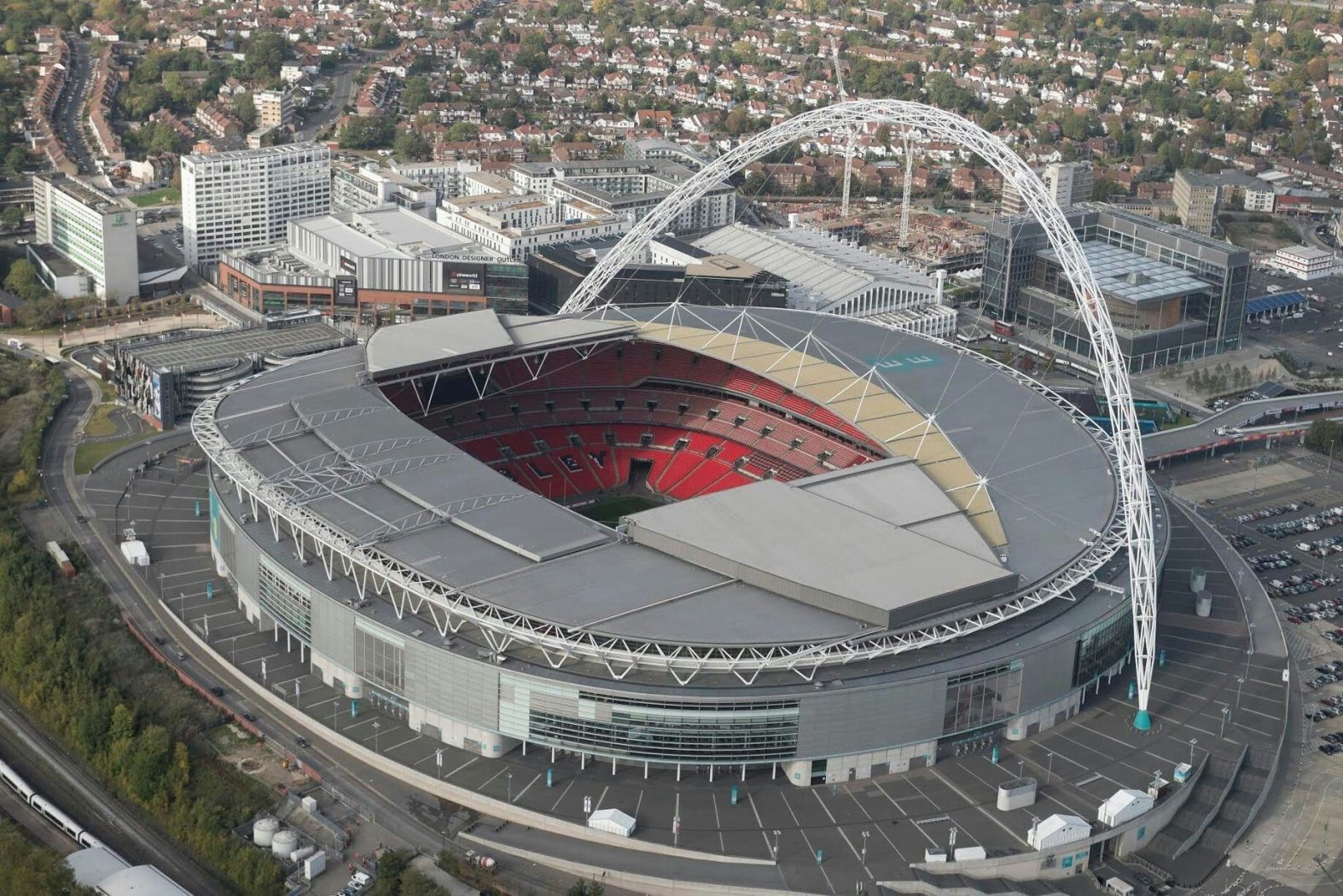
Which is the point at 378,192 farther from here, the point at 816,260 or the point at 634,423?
the point at 634,423

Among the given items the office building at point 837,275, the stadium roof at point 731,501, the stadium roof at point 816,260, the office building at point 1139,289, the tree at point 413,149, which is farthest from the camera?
the tree at point 413,149

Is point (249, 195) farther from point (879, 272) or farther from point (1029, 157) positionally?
point (1029, 157)

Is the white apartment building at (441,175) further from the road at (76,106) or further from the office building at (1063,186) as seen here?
the office building at (1063,186)

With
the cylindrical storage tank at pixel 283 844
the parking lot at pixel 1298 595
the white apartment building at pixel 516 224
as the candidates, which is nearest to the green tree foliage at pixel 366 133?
the white apartment building at pixel 516 224

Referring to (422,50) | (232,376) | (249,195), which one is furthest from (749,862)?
(422,50)

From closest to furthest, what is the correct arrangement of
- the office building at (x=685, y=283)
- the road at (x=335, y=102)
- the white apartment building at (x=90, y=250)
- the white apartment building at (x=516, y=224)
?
1. the office building at (x=685, y=283)
2. the white apartment building at (x=90, y=250)
3. the white apartment building at (x=516, y=224)
4. the road at (x=335, y=102)

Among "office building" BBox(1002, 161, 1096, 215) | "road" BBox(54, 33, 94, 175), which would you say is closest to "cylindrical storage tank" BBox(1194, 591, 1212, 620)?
"office building" BBox(1002, 161, 1096, 215)
